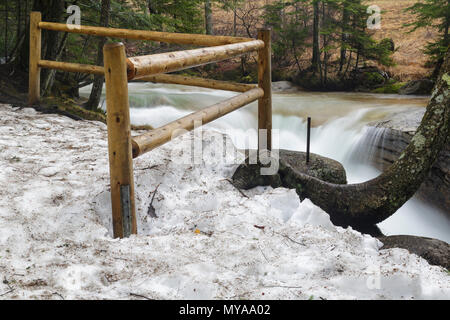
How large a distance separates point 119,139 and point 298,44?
13273 mm

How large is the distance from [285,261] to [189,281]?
2.01ft

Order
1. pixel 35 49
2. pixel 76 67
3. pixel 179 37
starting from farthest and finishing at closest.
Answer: pixel 35 49
pixel 76 67
pixel 179 37

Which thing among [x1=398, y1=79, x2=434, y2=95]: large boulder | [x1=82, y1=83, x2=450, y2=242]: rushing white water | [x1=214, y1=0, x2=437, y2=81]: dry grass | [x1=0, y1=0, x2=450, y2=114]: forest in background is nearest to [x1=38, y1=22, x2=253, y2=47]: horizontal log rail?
[x1=0, y1=0, x2=450, y2=114]: forest in background

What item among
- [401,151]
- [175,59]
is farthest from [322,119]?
[175,59]

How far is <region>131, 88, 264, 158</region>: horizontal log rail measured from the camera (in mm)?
2487

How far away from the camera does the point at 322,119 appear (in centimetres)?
923

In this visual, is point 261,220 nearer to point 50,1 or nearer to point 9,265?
point 9,265

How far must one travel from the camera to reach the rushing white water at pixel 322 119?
201 inches

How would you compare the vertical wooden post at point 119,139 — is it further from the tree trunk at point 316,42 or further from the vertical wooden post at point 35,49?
the tree trunk at point 316,42

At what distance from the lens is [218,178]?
144 inches

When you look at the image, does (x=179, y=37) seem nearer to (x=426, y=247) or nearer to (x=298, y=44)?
(x=426, y=247)

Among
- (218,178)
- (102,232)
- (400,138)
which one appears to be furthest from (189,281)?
(400,138)

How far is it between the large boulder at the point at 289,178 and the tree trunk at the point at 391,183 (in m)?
0.13

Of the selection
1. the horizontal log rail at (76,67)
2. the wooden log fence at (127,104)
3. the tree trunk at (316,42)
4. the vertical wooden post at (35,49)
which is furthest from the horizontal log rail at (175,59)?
the tree trunk at (316,42)
